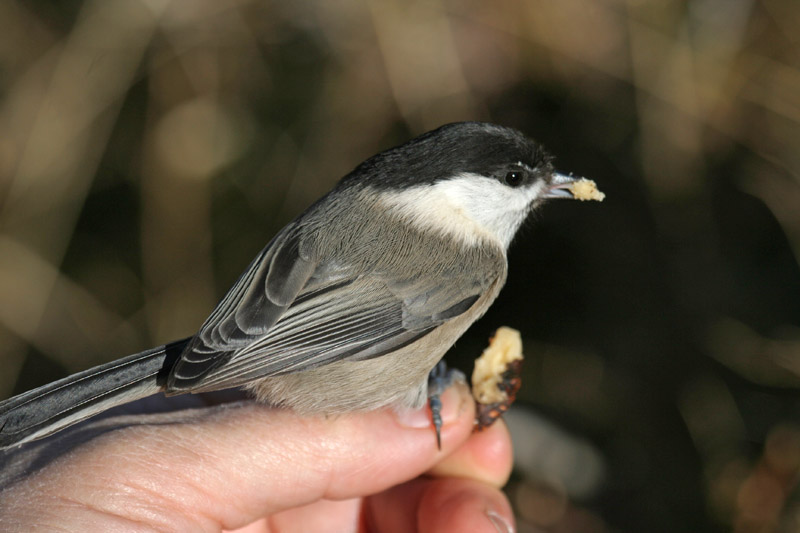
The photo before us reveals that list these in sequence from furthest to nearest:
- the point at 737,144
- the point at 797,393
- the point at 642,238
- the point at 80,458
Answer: the point at 642,238, the point at 737,144, the point at 797,393, the point at 80,458

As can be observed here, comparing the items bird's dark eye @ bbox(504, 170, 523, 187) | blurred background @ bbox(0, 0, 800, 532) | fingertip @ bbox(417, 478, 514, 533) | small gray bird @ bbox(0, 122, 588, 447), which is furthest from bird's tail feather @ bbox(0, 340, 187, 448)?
blurred background @ bbox(0, 0, 800, 532)

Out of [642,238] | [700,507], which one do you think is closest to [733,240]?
[642,238]

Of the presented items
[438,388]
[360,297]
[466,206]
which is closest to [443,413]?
[438,388]

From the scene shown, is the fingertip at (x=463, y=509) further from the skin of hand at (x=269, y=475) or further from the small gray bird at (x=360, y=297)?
the small gray bird at (x=360, y=297)

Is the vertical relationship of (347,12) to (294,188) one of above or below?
above

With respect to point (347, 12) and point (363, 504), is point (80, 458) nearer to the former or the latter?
point (363, 504)

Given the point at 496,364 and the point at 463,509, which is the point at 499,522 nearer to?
the point at 463,509

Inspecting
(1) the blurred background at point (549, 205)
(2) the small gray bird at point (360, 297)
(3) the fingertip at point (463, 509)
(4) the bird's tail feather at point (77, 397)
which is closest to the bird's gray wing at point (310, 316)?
(2) the small gray bird at point (360, 297)

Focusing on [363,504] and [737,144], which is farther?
[737,144]
